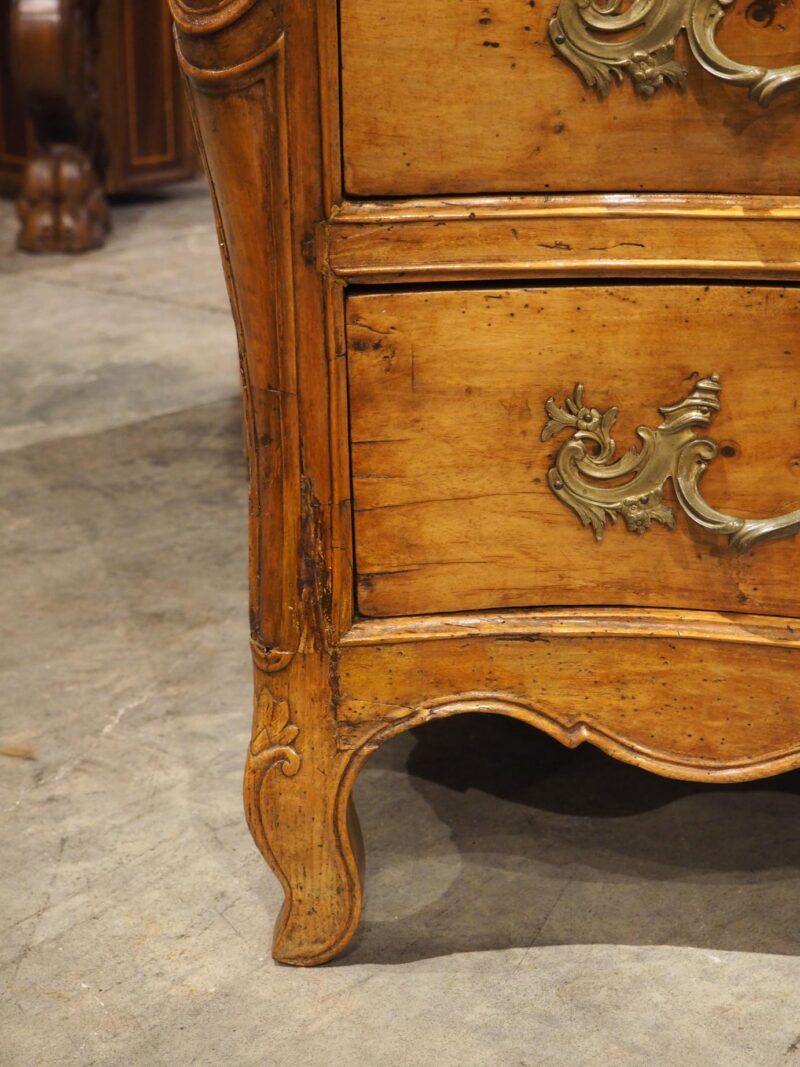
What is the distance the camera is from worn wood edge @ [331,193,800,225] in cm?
95

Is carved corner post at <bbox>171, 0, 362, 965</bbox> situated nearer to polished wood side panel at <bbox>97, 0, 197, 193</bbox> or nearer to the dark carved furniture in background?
the dark carved furniture in background

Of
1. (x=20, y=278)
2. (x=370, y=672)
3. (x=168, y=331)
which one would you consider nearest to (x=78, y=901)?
(x=370, y=672)

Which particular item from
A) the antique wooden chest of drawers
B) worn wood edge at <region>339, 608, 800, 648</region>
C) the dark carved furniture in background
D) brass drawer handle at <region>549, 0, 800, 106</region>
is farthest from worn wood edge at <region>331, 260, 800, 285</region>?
the dark carved furniture in background

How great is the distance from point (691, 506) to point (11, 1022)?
67cm

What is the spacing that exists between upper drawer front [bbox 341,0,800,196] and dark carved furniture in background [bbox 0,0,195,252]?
117 inches

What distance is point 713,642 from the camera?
1.07m

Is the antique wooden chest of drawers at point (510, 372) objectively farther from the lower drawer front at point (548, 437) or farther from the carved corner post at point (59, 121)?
the carved corner post at point (59, 121)

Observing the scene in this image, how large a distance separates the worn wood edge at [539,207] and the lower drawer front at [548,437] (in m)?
0.05

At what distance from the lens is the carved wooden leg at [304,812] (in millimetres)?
1109

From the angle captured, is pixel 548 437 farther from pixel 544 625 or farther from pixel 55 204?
pixel 55 204

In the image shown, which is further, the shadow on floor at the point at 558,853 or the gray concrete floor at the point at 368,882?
the shadow on floor at the point at 558,853

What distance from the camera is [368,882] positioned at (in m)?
1.30

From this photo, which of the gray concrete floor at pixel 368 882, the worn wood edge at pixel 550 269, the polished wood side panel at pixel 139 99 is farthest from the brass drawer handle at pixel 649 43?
the polished wood side panel at pixel 139 99

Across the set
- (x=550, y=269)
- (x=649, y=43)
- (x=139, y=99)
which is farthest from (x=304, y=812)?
(x=139, y=99)
